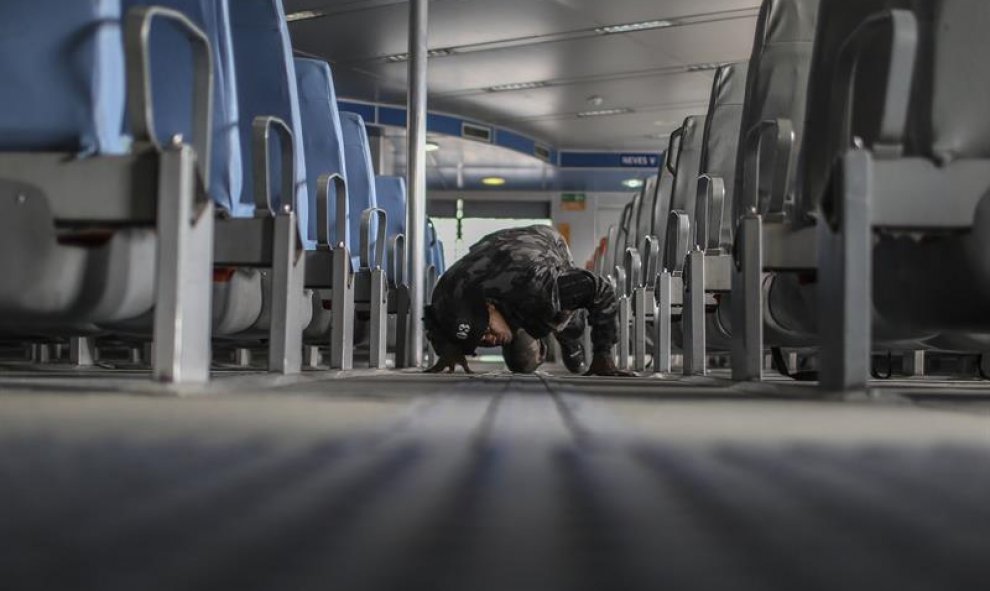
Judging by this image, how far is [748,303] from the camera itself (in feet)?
5.99

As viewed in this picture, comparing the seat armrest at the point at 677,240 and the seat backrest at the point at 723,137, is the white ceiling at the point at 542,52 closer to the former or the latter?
the seat backrest at the point at 723,137

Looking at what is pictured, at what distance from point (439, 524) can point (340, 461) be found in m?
0.19

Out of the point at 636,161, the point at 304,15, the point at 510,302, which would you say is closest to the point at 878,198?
the point at 510,302

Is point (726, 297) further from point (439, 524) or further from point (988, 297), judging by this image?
point (439, 524)

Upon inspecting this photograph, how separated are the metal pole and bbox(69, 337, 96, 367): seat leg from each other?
1332 millimetres

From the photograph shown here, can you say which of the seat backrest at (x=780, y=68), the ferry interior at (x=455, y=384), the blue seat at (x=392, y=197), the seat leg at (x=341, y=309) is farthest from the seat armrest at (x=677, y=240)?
the blue seat at (x=392, y=197)

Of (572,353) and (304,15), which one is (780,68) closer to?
(572,353)

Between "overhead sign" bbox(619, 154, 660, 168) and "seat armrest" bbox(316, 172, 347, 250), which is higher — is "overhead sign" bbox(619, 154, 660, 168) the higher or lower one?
the higher one

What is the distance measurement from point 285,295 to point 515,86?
7.49 metres

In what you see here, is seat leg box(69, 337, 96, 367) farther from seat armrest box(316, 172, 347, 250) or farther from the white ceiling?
the white ceiling

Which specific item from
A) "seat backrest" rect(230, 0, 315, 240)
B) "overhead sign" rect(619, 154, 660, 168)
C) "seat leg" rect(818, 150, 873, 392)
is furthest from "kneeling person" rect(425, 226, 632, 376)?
"overhead sign" rect(619, 154, 660, 168)

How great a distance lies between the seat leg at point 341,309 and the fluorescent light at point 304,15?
5077 mm

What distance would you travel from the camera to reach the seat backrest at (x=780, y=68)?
2.53m

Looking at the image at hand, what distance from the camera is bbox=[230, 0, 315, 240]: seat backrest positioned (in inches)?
101
